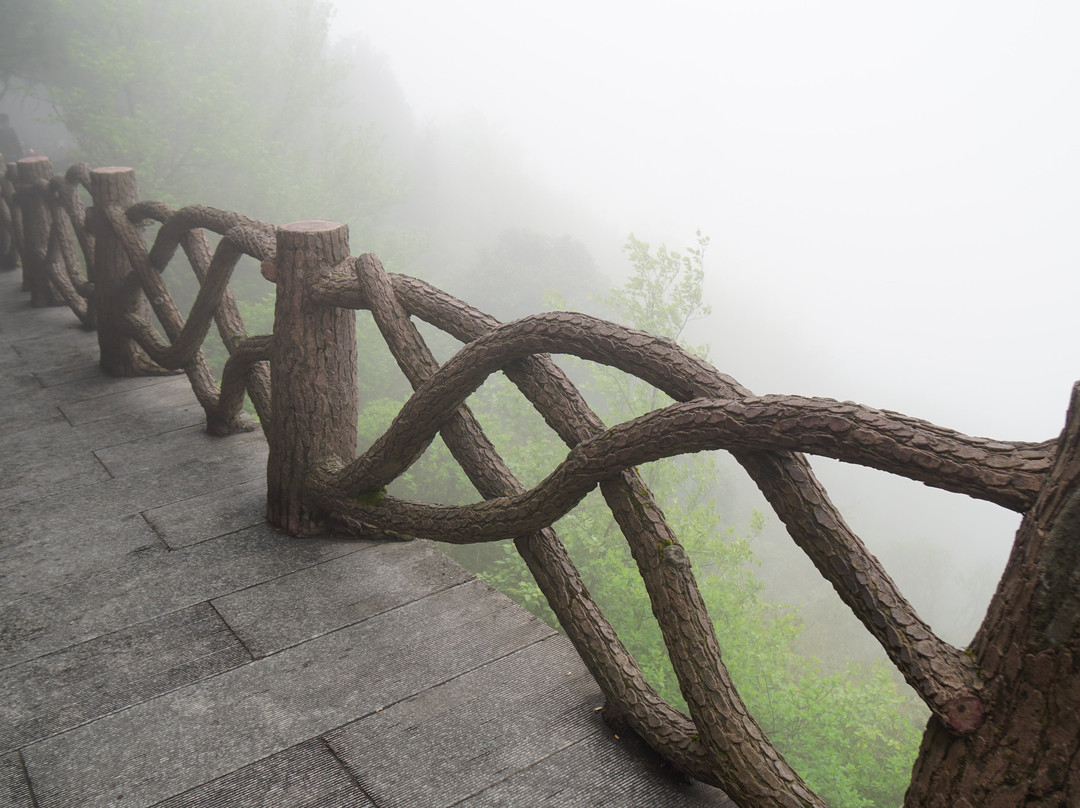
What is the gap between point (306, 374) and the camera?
238 cm

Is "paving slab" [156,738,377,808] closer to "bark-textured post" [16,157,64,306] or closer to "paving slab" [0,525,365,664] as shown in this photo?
Answer: "paving slab" [0,525,365,664]

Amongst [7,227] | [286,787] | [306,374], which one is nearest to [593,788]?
[286,787]

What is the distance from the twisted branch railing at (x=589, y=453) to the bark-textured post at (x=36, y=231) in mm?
2778

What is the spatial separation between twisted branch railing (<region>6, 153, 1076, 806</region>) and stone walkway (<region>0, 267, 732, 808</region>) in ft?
0.57

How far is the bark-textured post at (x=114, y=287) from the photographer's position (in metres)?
3.72

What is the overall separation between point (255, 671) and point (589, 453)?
3.56 ft

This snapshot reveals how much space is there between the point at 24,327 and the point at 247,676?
14.2ft

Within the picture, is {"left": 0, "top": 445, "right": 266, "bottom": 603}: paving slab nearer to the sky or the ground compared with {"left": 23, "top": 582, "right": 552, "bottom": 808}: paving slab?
nearer to the ground

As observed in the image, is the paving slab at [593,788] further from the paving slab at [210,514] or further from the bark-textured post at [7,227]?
the bark-textured post at [7,227]

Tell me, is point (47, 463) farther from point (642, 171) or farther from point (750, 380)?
point (642, 171)

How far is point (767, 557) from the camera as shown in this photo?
108 ft

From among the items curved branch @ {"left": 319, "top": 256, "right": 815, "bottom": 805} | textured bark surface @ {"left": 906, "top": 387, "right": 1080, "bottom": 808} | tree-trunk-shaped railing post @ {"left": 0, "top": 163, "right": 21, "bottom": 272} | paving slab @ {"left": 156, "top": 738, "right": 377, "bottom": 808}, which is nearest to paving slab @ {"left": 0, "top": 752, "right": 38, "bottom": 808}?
paving slab @ {"left": 156, "top": 738, "right": 377, "bottom": 808}

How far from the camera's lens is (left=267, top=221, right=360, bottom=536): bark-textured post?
92.0 inches

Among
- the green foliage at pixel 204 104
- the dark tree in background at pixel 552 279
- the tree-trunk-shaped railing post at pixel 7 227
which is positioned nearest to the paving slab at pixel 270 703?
the dark tree in background at pixel 552 279
